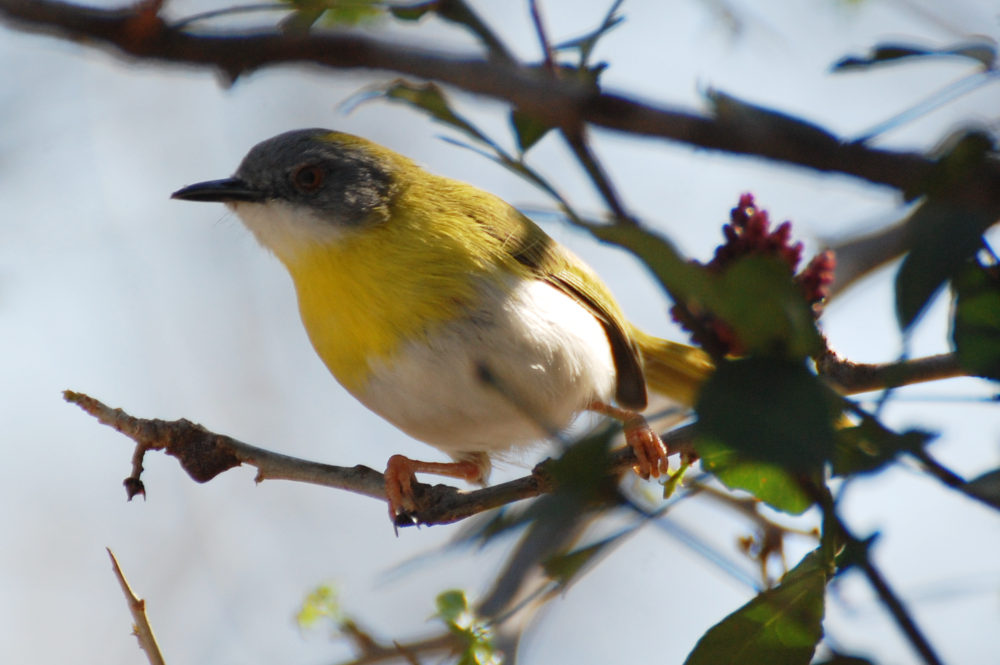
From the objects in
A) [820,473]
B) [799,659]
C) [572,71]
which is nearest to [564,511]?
[820,473]

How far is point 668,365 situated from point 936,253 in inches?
122

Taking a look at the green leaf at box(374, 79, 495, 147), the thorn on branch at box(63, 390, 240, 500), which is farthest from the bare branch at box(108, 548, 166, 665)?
the green leaf at box(374, 79, 495, 147)

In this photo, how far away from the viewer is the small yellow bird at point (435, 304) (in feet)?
10.1

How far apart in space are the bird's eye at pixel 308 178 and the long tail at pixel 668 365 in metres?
1.47

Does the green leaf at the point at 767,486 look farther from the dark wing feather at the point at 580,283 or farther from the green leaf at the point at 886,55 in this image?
the dark wing feather at the point at 580,283

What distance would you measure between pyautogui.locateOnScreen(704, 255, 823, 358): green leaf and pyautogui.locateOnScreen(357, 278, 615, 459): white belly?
2001mm

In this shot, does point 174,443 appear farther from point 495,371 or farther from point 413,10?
point 413,10

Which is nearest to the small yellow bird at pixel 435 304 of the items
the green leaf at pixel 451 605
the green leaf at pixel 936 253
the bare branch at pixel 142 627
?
the green leaf at pixel 451 605

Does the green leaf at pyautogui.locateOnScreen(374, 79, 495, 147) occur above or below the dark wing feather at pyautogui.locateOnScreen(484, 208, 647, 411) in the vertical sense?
below

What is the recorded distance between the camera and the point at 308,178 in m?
3.69

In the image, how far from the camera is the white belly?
10.0ft

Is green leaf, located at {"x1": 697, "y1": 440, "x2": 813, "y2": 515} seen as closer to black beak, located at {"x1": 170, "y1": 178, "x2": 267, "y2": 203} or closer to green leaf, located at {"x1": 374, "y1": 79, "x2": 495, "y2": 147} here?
green leaf, located at {"x1": 374, "y1": 79, "x2": 495, "y2": 147}

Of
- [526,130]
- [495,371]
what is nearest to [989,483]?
[526,130]

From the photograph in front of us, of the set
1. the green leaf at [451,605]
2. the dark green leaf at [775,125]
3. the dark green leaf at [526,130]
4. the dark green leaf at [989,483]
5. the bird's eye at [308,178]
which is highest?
the bird's eye at [308,178]
